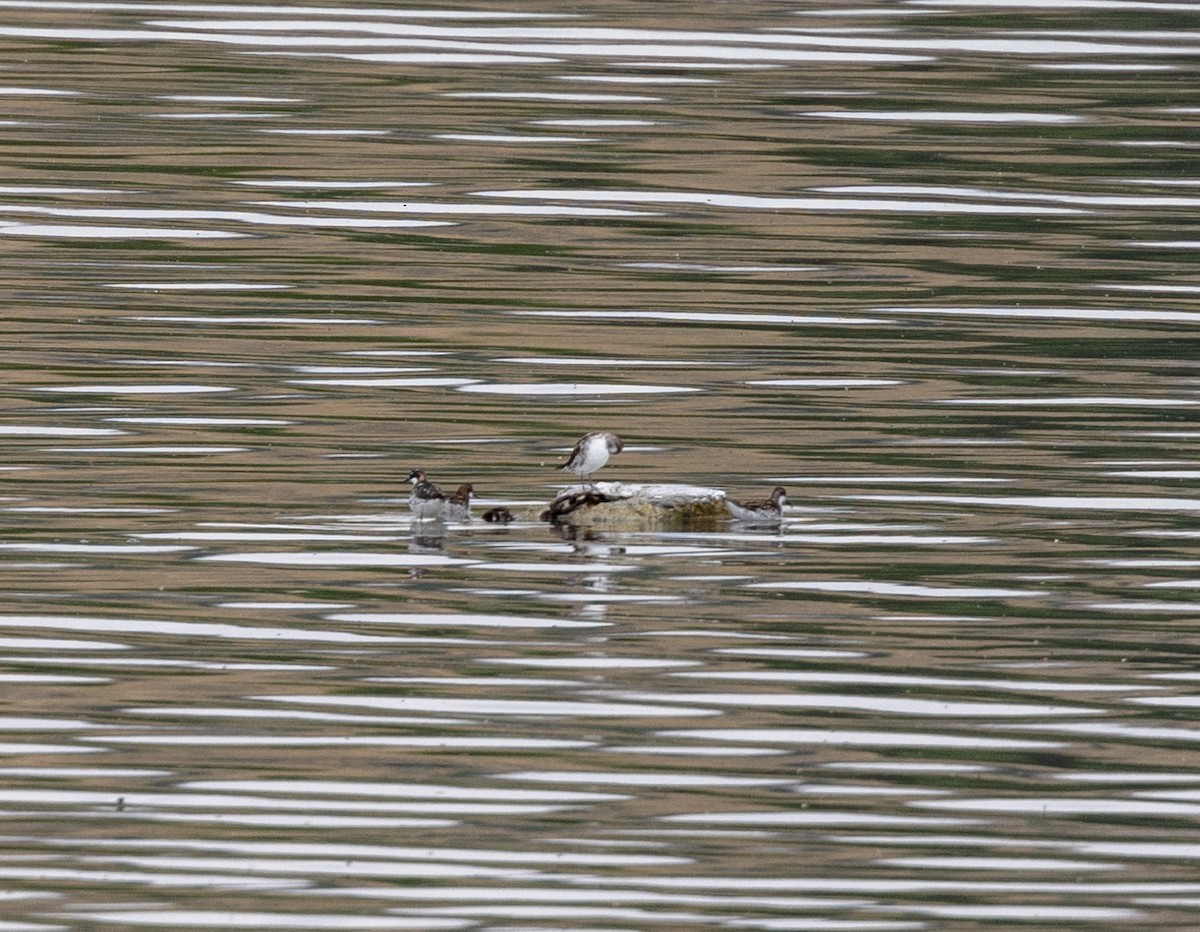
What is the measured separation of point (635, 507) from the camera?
45.5ft

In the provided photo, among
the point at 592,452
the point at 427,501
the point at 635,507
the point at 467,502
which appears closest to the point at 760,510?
the point at 635,507

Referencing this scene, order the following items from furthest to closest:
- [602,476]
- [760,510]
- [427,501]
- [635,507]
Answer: [602,476] → [635,507] → [760,510] → [427,501]

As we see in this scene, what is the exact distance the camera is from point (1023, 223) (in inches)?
866

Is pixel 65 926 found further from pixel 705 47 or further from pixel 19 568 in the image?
pixel 705 47

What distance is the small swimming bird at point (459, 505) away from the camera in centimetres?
1353

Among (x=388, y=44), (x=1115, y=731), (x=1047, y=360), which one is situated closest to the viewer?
(x=1115, y=731)

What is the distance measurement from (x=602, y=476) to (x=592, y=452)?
0.83 meters

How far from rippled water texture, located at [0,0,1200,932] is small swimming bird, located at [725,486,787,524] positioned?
11 centimetres

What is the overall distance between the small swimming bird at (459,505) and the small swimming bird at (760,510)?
1.13m

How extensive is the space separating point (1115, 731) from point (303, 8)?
2158cm

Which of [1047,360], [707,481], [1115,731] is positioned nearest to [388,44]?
[1047,360]

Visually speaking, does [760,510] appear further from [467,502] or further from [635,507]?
[467,502]

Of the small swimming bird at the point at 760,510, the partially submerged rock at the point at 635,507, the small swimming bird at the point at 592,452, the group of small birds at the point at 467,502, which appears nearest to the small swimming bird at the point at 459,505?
the group of small birds at the point at 467,502

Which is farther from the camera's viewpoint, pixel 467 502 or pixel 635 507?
pixel 635 507
